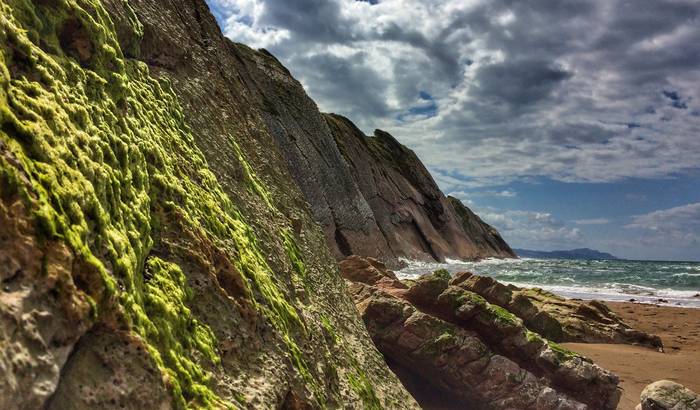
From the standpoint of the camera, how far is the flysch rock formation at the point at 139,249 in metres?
2.44

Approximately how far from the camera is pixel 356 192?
37.7 metres

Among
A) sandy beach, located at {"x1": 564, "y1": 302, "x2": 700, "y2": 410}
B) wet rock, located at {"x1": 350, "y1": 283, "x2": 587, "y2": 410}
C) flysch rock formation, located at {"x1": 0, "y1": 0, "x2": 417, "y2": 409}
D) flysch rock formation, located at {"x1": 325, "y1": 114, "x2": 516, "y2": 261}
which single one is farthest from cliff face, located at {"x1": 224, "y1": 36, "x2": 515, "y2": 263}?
sandy beach, located at {"x1": 564, "y1": 302, "x2": 700, "y2": 410}

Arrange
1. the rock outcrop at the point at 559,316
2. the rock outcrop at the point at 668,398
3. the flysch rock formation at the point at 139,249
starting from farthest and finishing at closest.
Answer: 1. the rock outcrop at the point at 559,316
2. the rock outcrop at the point at 668,398
3. the flysch rock formation at the point at 139,249

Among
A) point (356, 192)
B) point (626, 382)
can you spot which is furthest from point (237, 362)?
point (356, 192)

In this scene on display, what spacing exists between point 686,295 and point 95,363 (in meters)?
44.2

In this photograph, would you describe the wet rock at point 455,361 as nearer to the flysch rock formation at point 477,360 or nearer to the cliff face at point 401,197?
the flysch rock formation at point 477,360

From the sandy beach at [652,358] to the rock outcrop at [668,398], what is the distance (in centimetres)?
113

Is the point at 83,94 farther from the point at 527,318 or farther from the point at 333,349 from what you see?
the point at 527,318

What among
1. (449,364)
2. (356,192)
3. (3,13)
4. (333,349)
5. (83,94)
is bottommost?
(449,364)

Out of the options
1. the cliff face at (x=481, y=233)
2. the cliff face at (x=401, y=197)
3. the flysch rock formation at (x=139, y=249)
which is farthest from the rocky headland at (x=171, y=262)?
the cliff face at (x=481, y=233)

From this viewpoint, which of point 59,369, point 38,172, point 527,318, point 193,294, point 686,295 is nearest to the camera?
point 59,369

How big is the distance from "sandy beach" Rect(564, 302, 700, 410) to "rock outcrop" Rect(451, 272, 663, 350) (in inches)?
22.4

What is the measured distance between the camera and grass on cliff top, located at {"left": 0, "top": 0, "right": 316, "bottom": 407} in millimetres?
2703

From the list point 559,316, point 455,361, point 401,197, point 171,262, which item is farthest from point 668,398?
point 401,197
